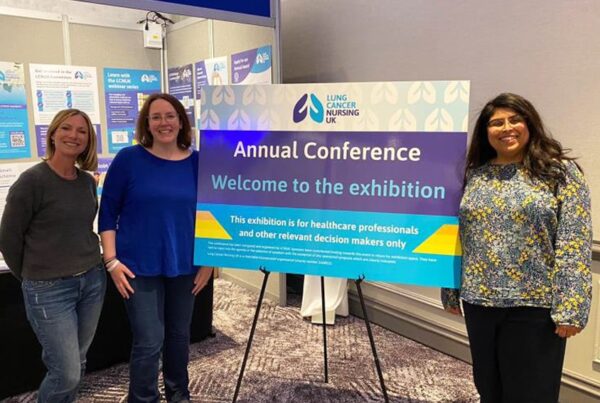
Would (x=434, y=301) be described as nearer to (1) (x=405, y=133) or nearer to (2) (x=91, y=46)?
(1) (x=405, y=133)

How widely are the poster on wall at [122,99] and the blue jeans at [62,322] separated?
2.61m

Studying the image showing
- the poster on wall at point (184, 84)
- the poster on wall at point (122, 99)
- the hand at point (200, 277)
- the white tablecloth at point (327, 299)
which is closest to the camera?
the hand at point (200, 277)

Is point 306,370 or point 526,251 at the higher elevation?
point 526,251

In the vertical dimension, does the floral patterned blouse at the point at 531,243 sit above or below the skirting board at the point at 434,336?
above

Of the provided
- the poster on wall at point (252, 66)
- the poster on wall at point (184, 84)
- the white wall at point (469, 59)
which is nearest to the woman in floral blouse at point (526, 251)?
the white wall at point (469, 59)

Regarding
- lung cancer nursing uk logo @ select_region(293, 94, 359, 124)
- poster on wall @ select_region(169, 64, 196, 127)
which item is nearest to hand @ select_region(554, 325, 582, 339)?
lung cancer nursing uk logo @ select_region(293, 94, 359, 124)

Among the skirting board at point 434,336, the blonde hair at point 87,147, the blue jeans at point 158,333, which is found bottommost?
the skirting board at point 434,336

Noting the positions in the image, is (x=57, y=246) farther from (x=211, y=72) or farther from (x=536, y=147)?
(x=211, y=72)

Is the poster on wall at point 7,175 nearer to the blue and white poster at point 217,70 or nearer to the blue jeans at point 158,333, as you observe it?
the blue and white poster at point 217,70

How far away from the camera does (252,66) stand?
366cm

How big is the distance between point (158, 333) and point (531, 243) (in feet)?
4.75

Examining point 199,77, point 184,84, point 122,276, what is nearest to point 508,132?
point 122,276

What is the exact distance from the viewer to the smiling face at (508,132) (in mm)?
1561

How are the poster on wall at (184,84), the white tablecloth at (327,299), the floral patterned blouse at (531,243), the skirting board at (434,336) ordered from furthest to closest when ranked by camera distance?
the poster on wall at (184,84), the white tablecloth at (327,299), the skirting board at (434,336), the floral patterned blouse at (531,243)
